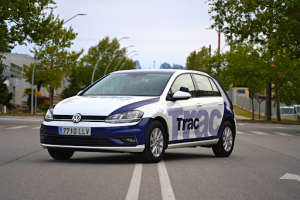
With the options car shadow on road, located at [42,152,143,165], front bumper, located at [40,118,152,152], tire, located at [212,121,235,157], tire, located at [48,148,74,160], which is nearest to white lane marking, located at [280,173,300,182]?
front bumper, located at [40,118,152,152]

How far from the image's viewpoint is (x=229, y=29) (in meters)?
30.1

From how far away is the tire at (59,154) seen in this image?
9.61 m

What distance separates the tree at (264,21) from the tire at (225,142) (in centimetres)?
1455

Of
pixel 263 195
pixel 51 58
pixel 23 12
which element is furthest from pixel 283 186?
pixel 51 58

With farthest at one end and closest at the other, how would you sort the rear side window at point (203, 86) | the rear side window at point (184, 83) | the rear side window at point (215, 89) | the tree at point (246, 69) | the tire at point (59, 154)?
1. the tree at point (246, 69)
2. the rear side window at point (215, 89)
3. the rear side window at point (203, 86)
4. the rear side window at point (184, 83)
5. the tire at point (59, 154)

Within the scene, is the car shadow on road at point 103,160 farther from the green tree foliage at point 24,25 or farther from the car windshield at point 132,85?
the green tree foliage at point 24,25

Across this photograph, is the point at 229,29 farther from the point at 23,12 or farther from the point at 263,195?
the point at 263,195

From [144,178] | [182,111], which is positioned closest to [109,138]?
[144,178]

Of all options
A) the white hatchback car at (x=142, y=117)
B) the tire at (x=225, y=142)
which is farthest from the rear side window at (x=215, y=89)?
the tire at (x=225, y=142)

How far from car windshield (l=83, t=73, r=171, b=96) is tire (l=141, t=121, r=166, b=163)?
76 cm

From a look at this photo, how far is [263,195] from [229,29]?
24626mm

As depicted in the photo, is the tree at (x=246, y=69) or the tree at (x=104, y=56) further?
the tree at (x=104, y=56)

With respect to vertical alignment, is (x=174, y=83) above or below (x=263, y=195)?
above

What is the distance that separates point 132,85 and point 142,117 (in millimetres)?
1352
